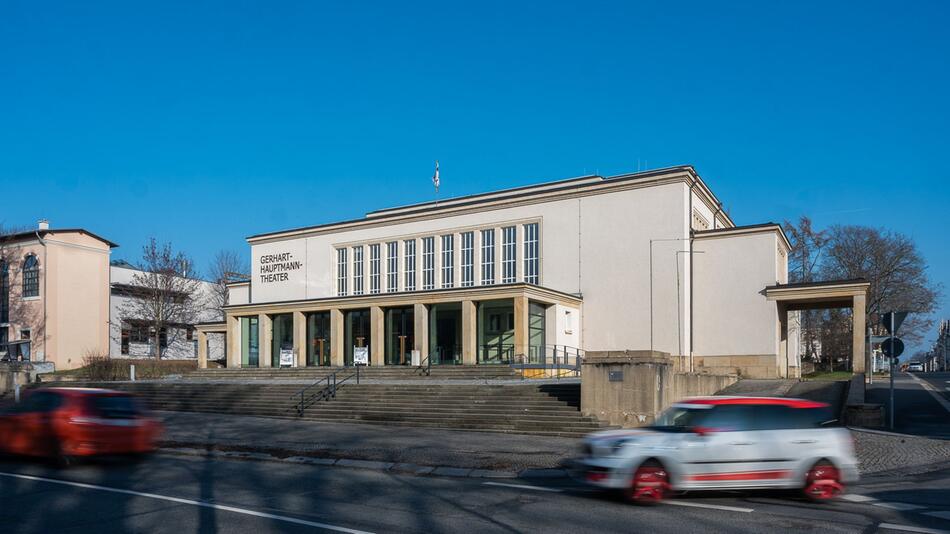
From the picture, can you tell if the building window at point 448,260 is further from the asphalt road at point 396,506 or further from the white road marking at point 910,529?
the white road marking at point 910,529

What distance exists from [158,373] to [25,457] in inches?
1412

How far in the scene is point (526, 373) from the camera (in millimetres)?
36438

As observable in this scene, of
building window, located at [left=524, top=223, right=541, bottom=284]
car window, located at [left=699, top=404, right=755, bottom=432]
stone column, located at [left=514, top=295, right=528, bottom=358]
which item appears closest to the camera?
car window, located at [left=699, top=404, right=755, bottom=432]

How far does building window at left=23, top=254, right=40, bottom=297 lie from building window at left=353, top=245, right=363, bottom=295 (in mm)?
26551

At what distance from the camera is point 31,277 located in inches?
A: 2397

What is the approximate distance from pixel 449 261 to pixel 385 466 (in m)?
32.1

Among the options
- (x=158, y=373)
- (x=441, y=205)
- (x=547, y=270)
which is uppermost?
(x=441, y=205)

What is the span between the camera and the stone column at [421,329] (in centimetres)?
Result: 4231

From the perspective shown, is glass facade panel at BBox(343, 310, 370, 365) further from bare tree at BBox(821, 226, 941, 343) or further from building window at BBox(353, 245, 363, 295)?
bare tree at BBox(821, 226, 941, 343)

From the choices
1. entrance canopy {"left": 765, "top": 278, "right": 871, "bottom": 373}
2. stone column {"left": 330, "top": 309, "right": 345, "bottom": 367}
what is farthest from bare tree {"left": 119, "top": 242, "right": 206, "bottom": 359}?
entrance canopy {"left": 765, "top": 278, "right": 871, "bottom": 373}

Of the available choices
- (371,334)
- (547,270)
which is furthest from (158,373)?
(547,270)

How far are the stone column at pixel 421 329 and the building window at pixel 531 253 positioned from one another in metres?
6.03

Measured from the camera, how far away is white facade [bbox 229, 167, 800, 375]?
39.6 meters

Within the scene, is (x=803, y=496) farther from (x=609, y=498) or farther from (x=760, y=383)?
(x=760, y=383)
